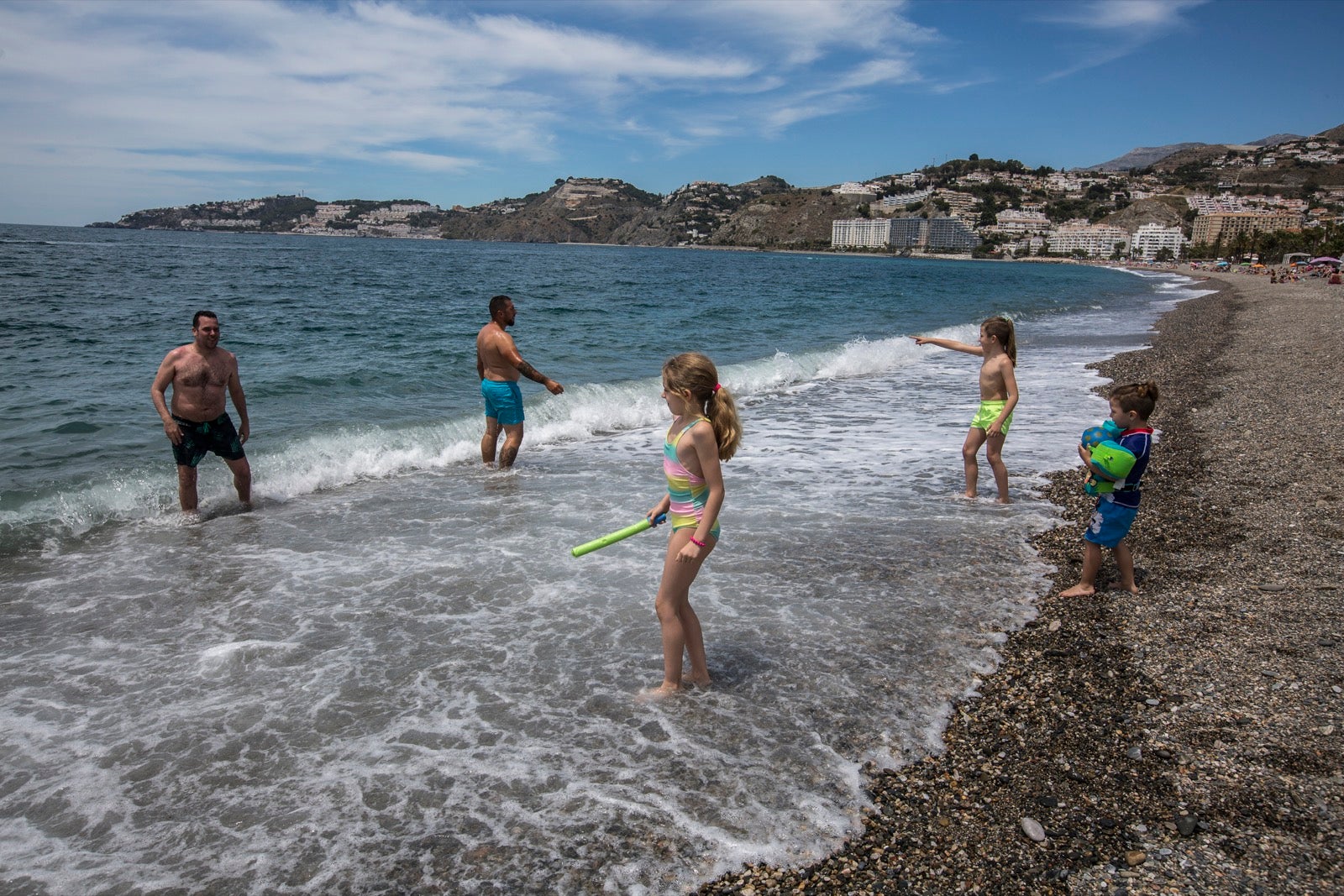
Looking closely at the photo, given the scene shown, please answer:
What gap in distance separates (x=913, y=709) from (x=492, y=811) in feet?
6.99

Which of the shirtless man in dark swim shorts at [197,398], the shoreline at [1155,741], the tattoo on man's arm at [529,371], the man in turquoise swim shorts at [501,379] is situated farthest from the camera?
the man in turquoise swim shorts at [501,379]

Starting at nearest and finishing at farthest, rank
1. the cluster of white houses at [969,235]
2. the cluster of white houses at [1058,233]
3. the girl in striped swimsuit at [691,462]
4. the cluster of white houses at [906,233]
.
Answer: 1. the girl in striped swimsuit at [691,462]
2. the cluster of white houses at [1058,233]
3. the cluster of white houses at [969,235]
4. the cluster of white houses at [906,233]

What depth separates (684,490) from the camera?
3.73 m

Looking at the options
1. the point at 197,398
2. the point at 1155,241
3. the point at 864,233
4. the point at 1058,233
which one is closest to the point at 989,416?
the point at 197,398

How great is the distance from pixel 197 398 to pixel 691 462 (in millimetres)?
5442

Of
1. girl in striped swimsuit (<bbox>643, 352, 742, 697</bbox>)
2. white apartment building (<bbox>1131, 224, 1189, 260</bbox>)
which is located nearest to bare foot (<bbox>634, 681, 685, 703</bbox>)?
girl in striped swimsuit (<bbox>643, 352, 742, 697</bbox>)

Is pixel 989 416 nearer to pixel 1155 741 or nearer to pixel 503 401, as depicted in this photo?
pixel 1155 741

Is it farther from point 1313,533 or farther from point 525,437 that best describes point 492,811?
point 525,437

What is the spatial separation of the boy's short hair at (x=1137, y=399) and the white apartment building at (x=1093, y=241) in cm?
18866

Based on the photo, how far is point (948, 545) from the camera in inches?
247

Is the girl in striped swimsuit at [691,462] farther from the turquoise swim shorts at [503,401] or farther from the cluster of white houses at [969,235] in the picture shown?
the cluster of white houses at [969,235]

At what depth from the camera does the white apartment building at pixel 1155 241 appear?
6029 inches

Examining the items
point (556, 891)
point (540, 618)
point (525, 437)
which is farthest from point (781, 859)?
point (525, 437)

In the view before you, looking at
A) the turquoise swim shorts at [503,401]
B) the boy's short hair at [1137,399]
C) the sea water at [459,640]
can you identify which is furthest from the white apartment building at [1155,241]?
the boy's short hair at [1137,399]
